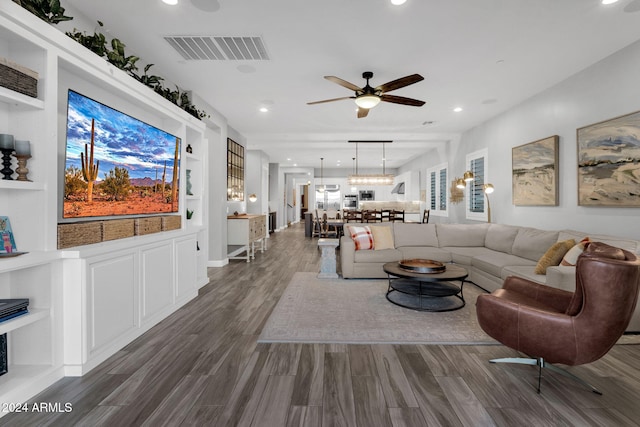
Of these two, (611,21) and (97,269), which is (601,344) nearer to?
(611,21)

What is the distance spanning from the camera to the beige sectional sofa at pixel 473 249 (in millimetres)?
3729

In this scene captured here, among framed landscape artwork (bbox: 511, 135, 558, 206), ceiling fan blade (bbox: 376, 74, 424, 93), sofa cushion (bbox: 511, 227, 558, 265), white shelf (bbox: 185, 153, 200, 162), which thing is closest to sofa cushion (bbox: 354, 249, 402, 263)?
sofa cushion (bbox: 511, 227, 558, 265)

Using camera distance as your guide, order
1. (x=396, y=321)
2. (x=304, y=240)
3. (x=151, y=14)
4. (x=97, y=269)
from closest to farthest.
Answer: (x=97, y=269)
(x=151, y=14)
(x=396, y=321)
(x=304, y=240)

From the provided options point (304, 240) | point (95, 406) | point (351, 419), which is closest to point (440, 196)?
point (304, 240)

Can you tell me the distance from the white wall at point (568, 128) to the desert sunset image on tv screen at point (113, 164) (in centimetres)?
514

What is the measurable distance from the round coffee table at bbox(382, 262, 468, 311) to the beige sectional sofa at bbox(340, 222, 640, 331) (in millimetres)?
612

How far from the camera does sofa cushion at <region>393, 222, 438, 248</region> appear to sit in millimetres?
5172

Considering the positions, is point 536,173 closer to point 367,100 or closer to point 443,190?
point 367,100

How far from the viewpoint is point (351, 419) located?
1.68m

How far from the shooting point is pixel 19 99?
1.82 meters

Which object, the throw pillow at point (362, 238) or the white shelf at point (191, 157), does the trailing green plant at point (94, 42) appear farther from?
the throw pillow at point (362, 238)

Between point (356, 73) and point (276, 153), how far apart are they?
6.46 metres

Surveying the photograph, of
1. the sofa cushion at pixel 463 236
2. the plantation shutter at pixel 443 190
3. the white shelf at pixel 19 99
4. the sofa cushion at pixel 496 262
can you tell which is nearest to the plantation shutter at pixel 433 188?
the plantation shutter at pixel 443 190

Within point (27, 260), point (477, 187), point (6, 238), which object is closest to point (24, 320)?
point (27, 260)
